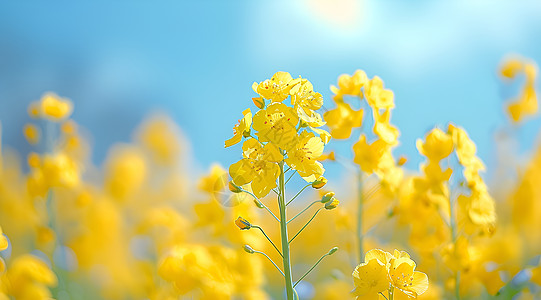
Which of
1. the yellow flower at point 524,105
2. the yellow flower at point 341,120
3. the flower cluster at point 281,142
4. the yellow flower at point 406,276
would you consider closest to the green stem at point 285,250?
the flower cluster at point 281,142

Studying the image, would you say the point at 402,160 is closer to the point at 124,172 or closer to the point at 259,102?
the point at 259,102

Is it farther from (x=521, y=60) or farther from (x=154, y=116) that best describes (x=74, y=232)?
(x=154, y=116)

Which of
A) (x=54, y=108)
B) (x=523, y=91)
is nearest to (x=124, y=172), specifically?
(x=54, y=108)

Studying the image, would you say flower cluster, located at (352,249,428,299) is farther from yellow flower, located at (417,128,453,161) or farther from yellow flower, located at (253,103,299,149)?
yellow flower, located at (417,128,453,161)

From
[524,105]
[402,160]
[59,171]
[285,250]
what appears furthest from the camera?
[524,105]

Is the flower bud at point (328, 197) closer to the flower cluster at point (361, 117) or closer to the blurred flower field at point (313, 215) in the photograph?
the blurred flower field at point (313, 215)

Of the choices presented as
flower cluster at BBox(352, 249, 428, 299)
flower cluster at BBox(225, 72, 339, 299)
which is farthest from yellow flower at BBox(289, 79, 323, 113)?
flower cluster at BBox(352, 249, 428, 299)
